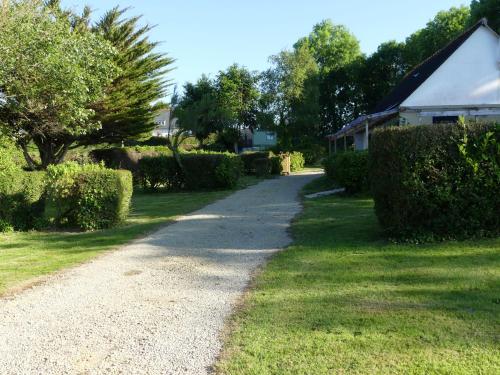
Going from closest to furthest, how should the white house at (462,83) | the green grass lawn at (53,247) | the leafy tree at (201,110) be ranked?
the green grass lawn at (53,247), the white house at (462,83), the leafy tree at (201,110)

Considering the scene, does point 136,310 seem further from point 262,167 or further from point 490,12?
point 490,12

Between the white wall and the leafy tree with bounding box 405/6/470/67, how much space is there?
964 inches

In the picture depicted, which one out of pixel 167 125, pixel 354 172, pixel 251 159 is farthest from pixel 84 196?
pixel 167 125

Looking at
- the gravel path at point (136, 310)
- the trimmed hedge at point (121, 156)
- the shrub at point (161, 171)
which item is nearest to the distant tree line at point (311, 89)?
the trimmed hedge at point (121, 156)

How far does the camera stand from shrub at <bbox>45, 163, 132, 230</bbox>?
442 inches

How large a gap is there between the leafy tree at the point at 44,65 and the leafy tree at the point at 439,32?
36163mm

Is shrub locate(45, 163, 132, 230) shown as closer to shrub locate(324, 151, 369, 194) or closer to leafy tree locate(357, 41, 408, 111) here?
shrub locate(324, 151, 369, 194)

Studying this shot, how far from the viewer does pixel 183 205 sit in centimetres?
1614

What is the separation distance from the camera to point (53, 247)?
934 cm

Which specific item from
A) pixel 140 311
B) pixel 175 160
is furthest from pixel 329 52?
pixel 140 311

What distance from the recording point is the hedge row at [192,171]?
71.9 ft

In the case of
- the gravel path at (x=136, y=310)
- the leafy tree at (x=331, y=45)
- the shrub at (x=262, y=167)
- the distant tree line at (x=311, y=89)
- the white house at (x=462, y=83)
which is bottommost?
the gravel path at (x=136, y=310)

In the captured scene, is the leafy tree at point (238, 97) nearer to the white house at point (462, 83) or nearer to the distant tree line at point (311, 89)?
the distant tree line at point (311, 89)

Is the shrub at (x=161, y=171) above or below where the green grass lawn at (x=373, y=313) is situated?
above
